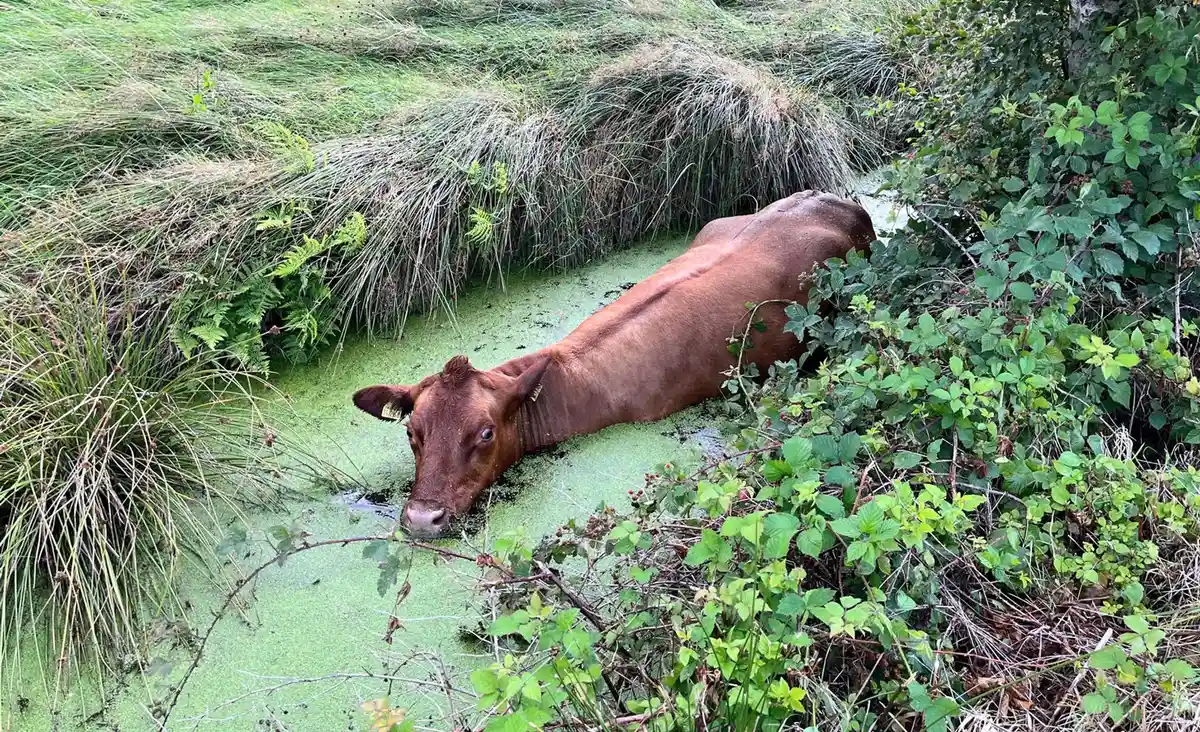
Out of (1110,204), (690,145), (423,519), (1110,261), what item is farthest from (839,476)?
(690,145)

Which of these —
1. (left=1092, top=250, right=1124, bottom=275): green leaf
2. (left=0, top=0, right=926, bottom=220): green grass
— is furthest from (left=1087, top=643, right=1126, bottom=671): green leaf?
(left=0, top=0, right=926, bottom=220): green grass

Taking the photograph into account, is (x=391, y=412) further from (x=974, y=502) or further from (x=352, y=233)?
(x=974, y=502)

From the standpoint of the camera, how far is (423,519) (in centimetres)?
338

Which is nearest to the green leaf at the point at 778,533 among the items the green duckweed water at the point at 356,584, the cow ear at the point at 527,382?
the green duckweed water at the point at 356,584

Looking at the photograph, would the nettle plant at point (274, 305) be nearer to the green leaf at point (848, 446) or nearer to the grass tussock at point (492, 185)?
the grass tussock at point (492, 185)

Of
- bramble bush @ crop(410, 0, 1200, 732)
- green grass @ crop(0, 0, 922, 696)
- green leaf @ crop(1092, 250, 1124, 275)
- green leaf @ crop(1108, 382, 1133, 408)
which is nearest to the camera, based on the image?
bramble bush @ crop(410, 0, 1200, 732)

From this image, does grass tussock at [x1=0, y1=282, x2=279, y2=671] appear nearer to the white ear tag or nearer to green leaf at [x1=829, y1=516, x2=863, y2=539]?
the white ear tag

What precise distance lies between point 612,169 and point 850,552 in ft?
12.9

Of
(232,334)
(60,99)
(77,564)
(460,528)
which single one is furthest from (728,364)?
(60,99)

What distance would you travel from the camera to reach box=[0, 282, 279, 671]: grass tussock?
289cm

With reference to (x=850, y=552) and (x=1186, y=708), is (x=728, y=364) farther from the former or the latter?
(x=1186, y=708)

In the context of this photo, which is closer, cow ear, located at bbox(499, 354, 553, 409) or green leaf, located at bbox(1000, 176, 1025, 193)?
green leaf, located at bbox(1000, 176, 1025, 193)

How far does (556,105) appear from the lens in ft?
18.8

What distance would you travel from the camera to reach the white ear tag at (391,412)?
3885 millimetres
